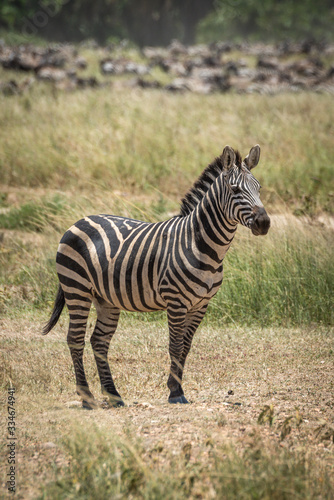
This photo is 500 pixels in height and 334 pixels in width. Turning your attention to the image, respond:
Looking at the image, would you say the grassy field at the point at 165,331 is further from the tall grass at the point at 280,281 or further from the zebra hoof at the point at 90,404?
the zebra hoof at the point at 90,404

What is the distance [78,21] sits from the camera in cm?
4647

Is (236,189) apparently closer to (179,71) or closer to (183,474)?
(183,474)

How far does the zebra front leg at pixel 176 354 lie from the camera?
4629 millimetres

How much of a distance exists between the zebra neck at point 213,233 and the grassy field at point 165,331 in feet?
3.94

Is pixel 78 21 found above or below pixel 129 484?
above

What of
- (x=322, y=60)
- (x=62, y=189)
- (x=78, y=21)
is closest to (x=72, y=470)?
(x=62, y=189)

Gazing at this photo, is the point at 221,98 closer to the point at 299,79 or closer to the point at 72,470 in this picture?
the point at 299,79

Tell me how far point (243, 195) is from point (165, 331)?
299cm

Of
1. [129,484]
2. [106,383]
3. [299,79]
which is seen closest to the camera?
[129,484]

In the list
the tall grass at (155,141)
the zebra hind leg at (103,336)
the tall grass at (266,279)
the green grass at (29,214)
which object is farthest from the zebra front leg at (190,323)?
the green grass at (29,214)

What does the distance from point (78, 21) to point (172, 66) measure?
23.7 meters

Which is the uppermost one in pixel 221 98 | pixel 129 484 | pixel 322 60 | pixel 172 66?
pixel 322 60

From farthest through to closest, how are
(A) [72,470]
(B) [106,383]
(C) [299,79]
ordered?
1. (C) [299,79]
2. (B) [106,383]
3. (A) [72,470]

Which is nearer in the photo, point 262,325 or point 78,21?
point 262,325
